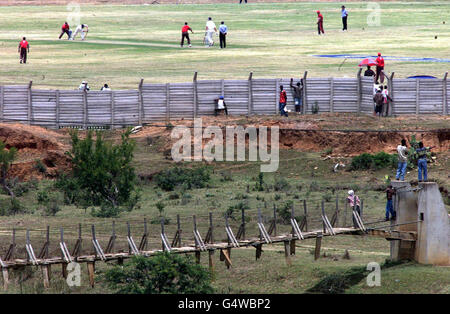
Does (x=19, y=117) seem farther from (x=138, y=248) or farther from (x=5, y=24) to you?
(x=5, y=24)

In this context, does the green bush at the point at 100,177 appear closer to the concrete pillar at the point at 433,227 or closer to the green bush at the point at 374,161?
the green bush at the point at 374,161

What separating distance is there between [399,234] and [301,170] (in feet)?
50.8

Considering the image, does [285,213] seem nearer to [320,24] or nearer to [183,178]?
[183,178]

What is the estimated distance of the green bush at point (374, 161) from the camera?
45.6 meters

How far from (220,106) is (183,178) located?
6938mm

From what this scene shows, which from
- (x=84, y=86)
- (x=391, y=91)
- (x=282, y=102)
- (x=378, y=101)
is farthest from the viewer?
(x=84, y=86)

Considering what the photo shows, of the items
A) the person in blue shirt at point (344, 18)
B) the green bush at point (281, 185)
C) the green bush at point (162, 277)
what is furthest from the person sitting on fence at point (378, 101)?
the person in blue shirt at point (344, 18)

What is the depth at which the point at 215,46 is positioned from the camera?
68.0m

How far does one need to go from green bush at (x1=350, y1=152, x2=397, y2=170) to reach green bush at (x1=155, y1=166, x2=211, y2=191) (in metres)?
6.12

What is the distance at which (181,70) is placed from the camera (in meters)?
58.9

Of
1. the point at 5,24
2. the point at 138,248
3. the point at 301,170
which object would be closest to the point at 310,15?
the point at 5,24

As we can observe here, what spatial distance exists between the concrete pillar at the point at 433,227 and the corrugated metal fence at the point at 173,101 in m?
19.8

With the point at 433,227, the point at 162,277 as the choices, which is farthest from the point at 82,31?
the point at 433,227
